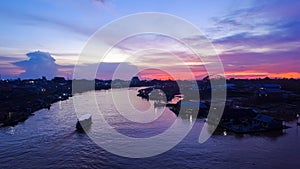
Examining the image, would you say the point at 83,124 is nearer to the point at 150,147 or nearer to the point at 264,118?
the point at 150,147

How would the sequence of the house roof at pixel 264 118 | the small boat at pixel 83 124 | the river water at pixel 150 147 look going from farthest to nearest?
the small boat at pixel 83 124
the house roof at pixel 264 118
the river water at pixel 150 147

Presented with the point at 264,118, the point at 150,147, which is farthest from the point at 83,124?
the point at 264,118

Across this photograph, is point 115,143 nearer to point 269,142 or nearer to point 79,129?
point 79,129

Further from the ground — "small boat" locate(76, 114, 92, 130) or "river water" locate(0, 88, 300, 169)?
"small boat" locate(76, 114, 92, 130)

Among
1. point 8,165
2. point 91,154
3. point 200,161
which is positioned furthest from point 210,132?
point 8,165

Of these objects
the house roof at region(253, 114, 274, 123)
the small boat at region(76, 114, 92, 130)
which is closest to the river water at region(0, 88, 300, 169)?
the small boat at region(76, 114, 92, 130)

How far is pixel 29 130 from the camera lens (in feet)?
27.1

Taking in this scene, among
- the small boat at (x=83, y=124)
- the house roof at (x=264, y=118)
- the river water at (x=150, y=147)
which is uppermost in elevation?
the house roof at (x=264, y=118)

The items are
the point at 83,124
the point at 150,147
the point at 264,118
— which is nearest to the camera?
the point at 150,147

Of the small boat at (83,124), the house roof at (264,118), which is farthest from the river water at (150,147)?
the house roof at (264,118)

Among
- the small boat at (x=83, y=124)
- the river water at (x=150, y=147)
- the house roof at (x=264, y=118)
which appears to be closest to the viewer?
the river water at (x=150, y=147)

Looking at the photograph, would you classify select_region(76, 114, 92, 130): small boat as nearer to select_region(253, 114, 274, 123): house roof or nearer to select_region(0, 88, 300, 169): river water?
select_region(0, 88, 300, 169): river water

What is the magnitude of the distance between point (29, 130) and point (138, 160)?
4.73 metres

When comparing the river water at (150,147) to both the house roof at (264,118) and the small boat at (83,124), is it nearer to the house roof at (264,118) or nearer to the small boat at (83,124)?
the small boat at (83,124)
